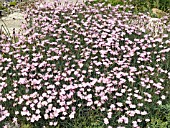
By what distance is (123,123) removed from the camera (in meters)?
5.10

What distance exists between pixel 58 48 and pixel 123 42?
4.19 feet

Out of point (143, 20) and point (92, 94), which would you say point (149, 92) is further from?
point (143, 20)

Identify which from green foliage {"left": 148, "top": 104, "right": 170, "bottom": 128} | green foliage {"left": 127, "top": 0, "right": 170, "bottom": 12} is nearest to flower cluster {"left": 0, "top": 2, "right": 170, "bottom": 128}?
green foliage {"left": 148, "top": 104, "right": 170, "bottom": 128}

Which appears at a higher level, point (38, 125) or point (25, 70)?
point (25, 70)

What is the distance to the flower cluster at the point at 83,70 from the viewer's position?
17.4ft

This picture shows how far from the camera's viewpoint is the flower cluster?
529cm

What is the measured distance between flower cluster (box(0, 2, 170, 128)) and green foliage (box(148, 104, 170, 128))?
0.12 m

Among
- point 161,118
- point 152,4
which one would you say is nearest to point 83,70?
point 161,118

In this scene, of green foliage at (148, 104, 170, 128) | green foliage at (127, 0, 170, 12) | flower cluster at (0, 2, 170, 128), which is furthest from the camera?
green foliage at (127, 0, 170, 12)

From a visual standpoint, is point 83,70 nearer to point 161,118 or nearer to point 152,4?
point 161,118

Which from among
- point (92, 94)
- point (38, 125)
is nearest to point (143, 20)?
point (92, 94)

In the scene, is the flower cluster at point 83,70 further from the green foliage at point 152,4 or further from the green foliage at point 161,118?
the green foliage at point 152,4

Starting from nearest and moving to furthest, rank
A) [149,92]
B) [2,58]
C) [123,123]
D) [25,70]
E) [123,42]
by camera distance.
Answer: [123,123] → [149,92] → [25,70] → [2,58] → [123,42]

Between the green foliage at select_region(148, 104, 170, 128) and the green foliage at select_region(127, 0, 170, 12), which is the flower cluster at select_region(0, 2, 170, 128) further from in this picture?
the green foliage at select_region(127, 0, 170, 12)
